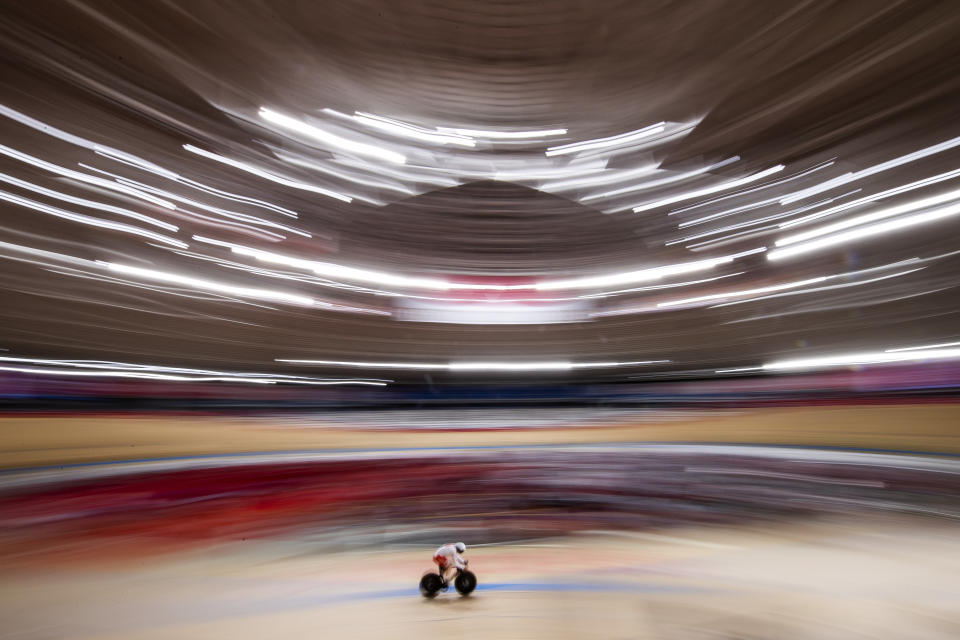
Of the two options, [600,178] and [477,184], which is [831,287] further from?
[477,184]

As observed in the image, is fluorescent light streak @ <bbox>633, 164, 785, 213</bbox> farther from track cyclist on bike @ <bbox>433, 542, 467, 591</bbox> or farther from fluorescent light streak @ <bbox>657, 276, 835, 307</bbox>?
track cyclist on bike @ <bbox>433, 542, 467, 591</bbox>

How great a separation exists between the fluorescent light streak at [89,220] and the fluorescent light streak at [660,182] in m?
1.18

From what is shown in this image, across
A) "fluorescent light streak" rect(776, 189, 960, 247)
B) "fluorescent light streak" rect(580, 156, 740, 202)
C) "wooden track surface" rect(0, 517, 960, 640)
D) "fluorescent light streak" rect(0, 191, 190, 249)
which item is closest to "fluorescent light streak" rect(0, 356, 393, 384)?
"fluorescent light streak" rect(0, 191, 190, 249)

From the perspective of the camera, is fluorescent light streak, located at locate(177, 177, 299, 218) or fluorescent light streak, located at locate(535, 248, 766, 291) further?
fluorescent light streak, located at locate(535, 248, 766, 291)

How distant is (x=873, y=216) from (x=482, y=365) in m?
1.18

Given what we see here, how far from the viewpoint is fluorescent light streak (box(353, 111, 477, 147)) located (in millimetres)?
1453

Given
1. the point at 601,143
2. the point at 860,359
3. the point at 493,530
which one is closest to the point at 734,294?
the point at 860,359

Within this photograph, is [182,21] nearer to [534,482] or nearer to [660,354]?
[534,482]

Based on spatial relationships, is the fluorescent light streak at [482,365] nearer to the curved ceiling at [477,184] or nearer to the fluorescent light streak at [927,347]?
the curved ceiling at [477,184]

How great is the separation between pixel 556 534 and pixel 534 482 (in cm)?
19

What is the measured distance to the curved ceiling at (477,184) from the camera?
1175 millimetres

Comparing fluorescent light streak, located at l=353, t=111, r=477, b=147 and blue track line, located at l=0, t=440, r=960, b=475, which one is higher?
fluorescent light streak, located at l=353, t=111, r=477, b=147

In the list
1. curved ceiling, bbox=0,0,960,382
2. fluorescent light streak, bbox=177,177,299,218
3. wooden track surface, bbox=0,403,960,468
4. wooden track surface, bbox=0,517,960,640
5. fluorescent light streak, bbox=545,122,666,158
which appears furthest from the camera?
fluorescent light streak, bbox=545,122,666,158

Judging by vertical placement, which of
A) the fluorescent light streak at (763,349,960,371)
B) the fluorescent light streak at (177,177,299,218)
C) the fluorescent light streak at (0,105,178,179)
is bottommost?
the fluorescent light streak at (763,349,960,371)
